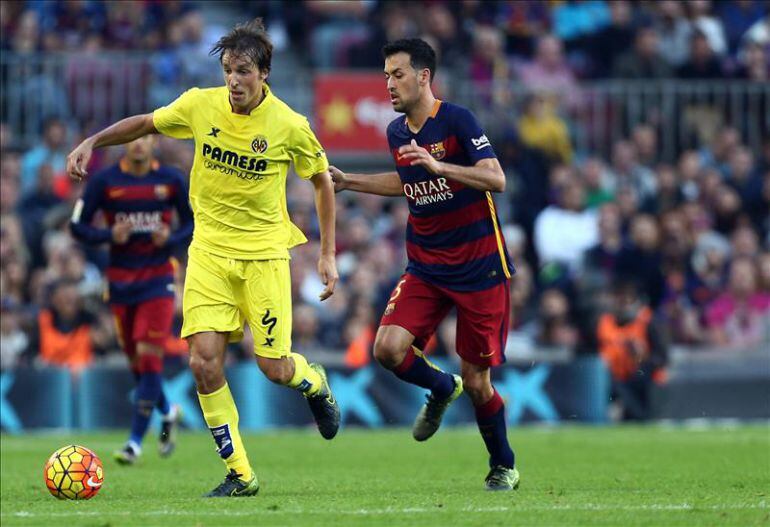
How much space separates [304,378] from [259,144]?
1.54m

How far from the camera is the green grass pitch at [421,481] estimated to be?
28.0ft

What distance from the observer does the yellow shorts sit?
967 centimetres

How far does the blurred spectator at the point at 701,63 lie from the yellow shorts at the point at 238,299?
13620 millimetres

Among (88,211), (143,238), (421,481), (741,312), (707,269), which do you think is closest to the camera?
(421,481)

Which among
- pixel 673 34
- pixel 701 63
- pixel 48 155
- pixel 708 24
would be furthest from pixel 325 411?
pixel 708 24

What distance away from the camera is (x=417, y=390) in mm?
18219

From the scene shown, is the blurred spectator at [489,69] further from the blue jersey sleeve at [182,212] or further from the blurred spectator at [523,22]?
the blue jersey sleeve at [182,212]

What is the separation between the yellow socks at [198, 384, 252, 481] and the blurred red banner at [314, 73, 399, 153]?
36.2ft

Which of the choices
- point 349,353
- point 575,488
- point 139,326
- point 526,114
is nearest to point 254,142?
point 575,488

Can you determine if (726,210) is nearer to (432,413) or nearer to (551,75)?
(551,75)

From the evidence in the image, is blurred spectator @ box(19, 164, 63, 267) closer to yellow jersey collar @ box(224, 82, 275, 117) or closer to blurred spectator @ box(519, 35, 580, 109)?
A: blurred spectator @ box(519, 35, 580, 109)

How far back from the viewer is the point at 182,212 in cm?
1350

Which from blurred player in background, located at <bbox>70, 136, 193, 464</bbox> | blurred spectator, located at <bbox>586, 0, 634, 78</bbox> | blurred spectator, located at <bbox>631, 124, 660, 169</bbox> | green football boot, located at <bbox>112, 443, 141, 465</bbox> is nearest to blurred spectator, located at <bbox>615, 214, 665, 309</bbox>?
blurred spectator, located at <bbox>631, 124, 660, 169</bbox>

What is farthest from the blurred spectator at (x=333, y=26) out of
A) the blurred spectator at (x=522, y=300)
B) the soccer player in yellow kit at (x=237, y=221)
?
the soccer player in yellow kit at (x=237, y=221)
